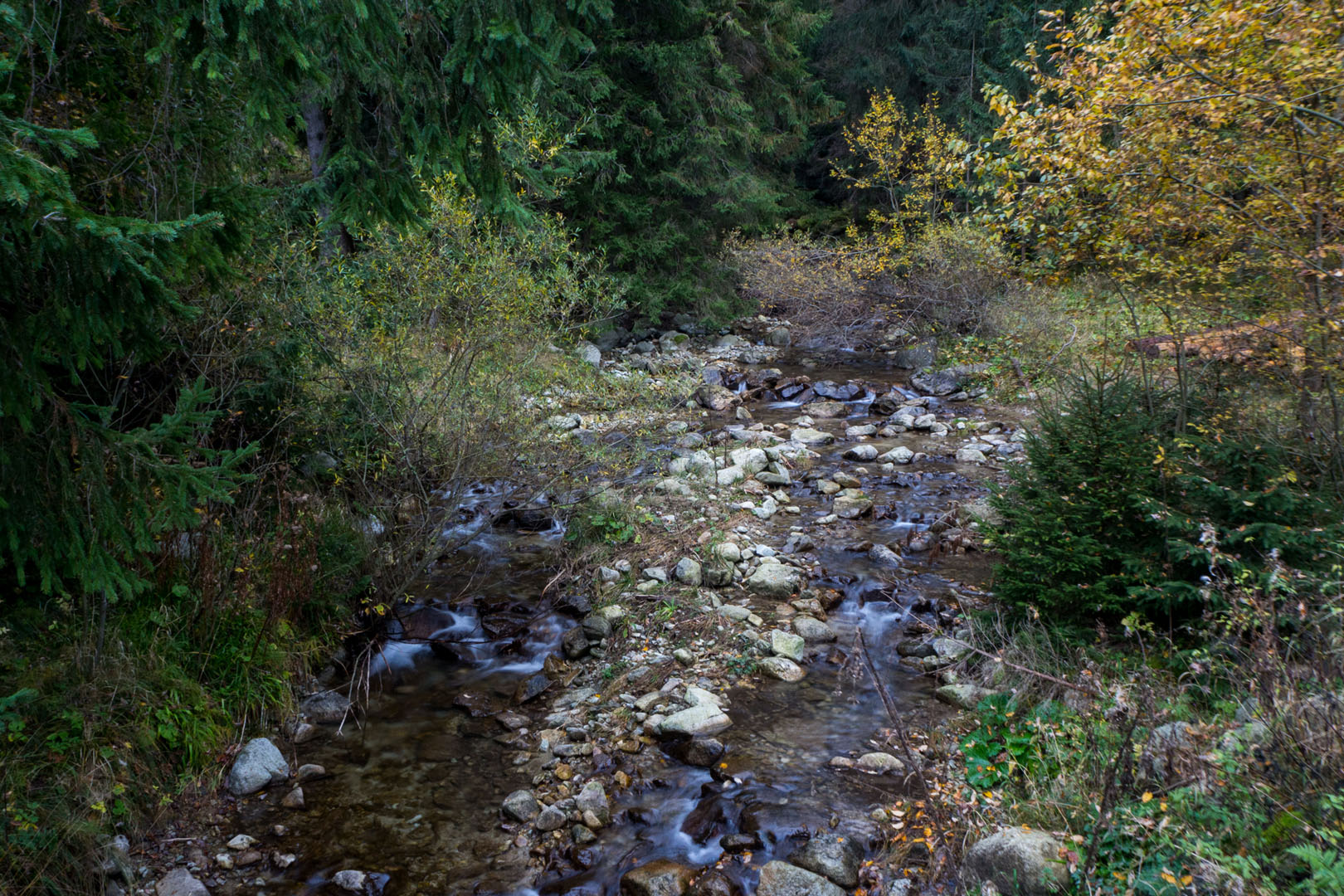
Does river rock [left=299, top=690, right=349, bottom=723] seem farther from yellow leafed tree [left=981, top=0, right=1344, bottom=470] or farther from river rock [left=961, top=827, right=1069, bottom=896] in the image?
yellow leafed tree [left=981, top=0, right=1344, bottom=470]

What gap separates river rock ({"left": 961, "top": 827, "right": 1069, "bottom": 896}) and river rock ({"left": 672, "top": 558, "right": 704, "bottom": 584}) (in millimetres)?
4011

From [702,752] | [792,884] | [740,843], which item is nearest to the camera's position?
[792,884]

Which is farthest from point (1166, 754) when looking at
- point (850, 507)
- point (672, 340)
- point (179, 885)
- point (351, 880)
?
point (672, 340)

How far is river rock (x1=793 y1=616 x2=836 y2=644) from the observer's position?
6.24 meters

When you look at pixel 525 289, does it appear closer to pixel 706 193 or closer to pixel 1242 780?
pixel 1242 780

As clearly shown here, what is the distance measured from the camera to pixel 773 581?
6992 millimetres

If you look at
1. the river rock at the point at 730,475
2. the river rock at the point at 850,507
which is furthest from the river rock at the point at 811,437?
the river rock at the point at 850,507

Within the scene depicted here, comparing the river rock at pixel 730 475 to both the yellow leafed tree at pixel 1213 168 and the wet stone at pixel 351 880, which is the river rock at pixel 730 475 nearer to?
the yellow leafed tree at pixel 1213 168

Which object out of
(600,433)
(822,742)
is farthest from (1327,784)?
(600,433)

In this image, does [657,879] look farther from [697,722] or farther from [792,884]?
[697,722]

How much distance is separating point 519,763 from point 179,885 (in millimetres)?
1815

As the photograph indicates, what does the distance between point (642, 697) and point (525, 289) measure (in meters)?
3.41

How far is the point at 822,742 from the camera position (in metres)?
4.93

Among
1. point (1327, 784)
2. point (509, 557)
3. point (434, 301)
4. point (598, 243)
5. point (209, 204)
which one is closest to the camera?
point (1327, 784)
